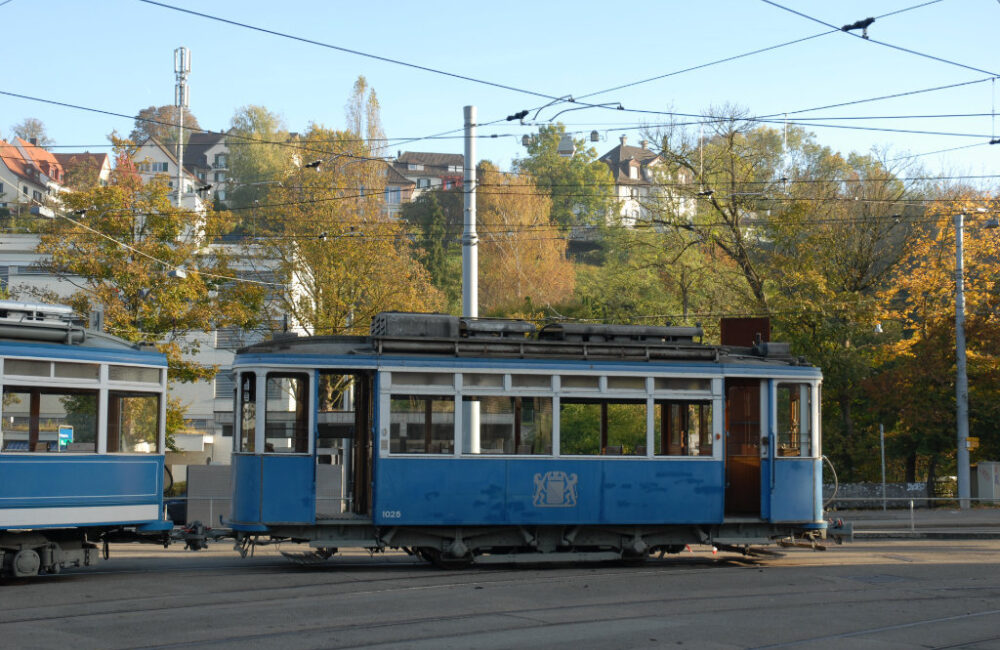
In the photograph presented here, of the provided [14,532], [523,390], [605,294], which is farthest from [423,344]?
[605,294]

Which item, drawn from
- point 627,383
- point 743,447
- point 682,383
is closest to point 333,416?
point 627,383

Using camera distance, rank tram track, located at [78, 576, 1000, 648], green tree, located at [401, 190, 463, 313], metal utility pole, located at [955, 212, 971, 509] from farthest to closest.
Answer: green tree, located at [401, 190, 463, 313] → metal utility pole, located at [955, 212, 971, 509] → tram track, located at [78, 576, 1000, 648]

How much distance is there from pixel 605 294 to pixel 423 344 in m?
29.0

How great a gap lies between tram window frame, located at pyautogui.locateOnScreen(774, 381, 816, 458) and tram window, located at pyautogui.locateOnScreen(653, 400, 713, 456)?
1.08 metres

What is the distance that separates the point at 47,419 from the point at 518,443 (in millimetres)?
6011

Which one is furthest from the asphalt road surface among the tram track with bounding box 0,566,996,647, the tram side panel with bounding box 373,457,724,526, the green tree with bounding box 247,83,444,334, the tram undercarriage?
the green tree with bounding box 247,83,444,334

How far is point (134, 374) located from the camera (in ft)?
46.9

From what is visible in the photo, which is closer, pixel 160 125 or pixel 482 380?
pixel 482 380

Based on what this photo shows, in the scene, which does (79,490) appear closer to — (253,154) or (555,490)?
(555,490)

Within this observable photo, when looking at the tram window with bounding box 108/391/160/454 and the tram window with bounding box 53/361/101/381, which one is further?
the tram window with bounding box 108/391/160/454

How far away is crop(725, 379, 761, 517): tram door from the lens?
15.7 meters

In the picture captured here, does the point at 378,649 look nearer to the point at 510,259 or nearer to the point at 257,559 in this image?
the point at 257,559

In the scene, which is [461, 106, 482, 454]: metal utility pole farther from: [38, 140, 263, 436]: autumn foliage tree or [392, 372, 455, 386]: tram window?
[38, 140, 263, 436]: autumn foliage tree

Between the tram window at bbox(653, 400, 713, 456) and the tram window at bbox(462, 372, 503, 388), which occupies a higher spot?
the tram window at bbox(462, 372, 503, 388)
